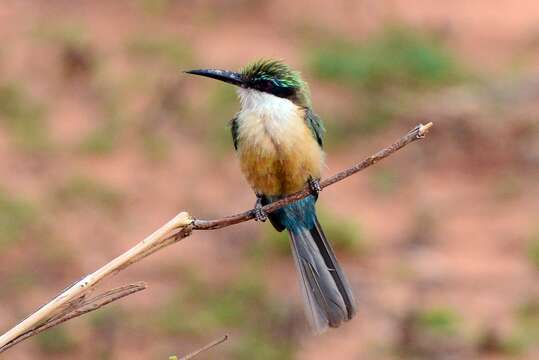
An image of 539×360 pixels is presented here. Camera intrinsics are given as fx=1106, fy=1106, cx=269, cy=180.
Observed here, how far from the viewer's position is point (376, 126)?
25.5 feet

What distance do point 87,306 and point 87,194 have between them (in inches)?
197

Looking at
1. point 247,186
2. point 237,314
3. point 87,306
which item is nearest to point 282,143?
point 87,306

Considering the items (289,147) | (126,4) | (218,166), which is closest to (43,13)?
(126,4)

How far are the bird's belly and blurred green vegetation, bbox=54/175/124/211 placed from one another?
138 inches

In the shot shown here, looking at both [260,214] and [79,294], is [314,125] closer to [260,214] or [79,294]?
[260,214]

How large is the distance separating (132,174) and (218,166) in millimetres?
580

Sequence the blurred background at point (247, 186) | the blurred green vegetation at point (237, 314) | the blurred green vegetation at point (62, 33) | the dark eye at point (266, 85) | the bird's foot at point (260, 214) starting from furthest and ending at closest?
the blurred green vegetation at point (62, 33), the blurred background at point (247, 186), the blurred green vegetation at point (237, 314), the dark eye at point (266, 85), the bird's foot at point (260, 214)

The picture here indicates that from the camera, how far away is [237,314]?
19.5 feet

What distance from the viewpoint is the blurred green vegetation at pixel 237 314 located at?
564 centimetres

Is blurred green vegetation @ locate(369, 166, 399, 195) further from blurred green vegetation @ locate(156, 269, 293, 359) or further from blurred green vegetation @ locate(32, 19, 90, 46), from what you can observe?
blurred green vegetation @ locate(32, 19, 90, 46)

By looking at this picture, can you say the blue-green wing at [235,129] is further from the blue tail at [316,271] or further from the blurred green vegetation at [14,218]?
the blurred green vegetation at [14,218]

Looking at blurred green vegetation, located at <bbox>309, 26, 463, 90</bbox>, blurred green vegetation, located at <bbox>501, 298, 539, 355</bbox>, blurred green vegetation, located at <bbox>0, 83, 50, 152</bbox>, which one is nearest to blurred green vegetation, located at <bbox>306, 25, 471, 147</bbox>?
blurred green vegetation, located at <bbox>309, 26, 463, 90</bbox>

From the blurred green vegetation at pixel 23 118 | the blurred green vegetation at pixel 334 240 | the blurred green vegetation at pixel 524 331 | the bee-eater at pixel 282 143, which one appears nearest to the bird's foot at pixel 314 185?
the bee-eater at pixel 282 143

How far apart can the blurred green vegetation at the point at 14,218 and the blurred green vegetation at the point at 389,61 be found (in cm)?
261
